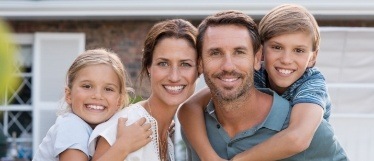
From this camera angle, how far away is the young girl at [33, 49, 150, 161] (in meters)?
3.39

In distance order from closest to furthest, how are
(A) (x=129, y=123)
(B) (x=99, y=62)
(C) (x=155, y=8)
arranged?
(A) (x=129, y=123) < (B) (x=99, y=62) < (C) (x=155, y=8)

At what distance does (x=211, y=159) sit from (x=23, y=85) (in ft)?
24.4

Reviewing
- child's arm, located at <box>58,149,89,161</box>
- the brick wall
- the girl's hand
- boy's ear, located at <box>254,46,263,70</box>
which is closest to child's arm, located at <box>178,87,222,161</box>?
the girl's hand

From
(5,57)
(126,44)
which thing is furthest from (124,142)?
(126,44)

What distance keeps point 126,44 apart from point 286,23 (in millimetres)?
6736

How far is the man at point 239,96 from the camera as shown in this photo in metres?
3.34

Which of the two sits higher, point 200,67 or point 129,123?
point 200,67

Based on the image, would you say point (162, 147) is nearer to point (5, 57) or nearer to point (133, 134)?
point (133, 134)

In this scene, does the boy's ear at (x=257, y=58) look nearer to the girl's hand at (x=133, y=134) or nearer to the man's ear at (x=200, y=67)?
the man's ear at (x=200, y=67)

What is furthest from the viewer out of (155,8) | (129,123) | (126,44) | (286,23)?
(126,44)

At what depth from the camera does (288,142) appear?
3.31 metres

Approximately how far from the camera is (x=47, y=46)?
10.3 m

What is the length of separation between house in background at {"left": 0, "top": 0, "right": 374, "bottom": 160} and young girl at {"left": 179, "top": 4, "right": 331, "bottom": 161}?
6009mm

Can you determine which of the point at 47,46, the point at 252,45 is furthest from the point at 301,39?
the point at 47,46
